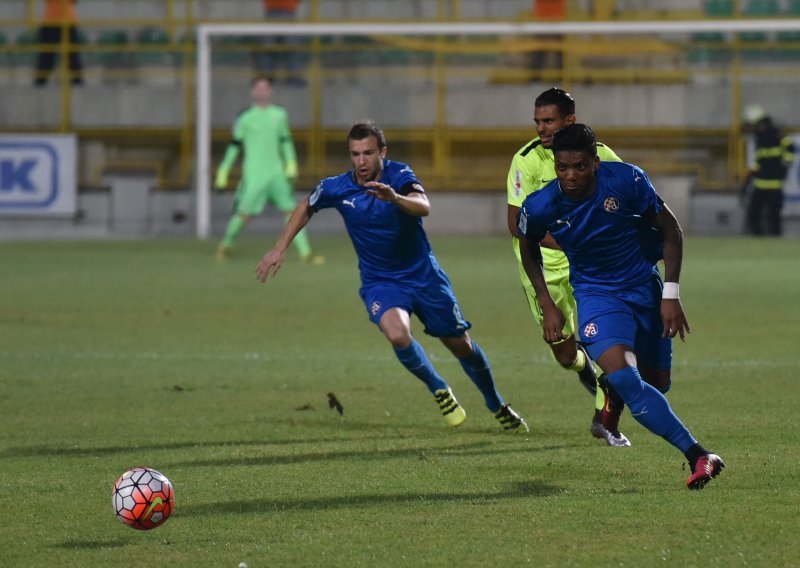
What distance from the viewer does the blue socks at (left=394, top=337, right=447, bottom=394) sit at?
8484mm

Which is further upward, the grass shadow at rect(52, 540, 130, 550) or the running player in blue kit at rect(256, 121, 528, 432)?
the running player in blue kit at rect(256, 121, 528, 432)

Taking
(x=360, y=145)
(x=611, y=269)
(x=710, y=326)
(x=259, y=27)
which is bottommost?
(x=710, y=326)

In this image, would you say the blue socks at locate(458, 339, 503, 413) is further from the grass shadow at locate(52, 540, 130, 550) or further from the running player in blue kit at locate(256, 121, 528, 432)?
the grass shadow at locate(52, 540, 130, 550)

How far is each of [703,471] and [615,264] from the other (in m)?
1.05

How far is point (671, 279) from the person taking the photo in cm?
656

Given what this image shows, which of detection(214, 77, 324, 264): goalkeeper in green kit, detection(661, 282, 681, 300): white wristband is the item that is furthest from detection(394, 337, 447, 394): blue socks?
detection(214, 77, 324, 264): goalkeeper in green kit

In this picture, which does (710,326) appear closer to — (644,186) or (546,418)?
(546,418)

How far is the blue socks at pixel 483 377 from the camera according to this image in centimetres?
850

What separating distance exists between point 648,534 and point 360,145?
3425mm

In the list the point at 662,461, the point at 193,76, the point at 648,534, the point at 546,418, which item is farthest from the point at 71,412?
the point at 193,76

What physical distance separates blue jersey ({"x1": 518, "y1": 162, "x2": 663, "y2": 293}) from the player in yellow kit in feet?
2.34

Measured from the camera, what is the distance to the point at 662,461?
7051mm

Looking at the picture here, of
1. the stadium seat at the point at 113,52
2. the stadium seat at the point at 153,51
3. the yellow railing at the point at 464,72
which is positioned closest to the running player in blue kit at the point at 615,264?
the yellow railing at the point at 464,72

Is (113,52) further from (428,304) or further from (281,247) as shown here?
(281,247)
